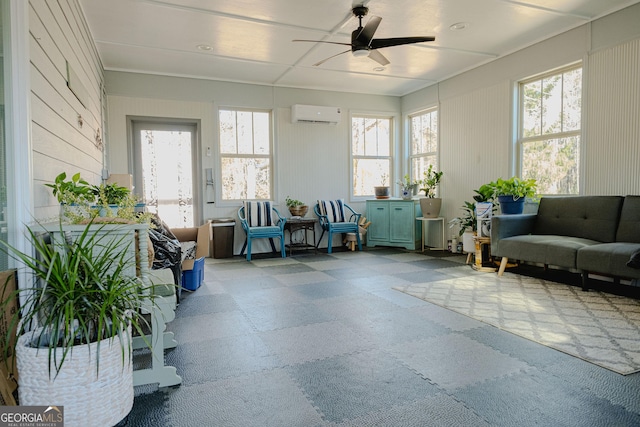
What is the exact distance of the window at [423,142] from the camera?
268 inches

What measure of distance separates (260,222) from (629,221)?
464 cm

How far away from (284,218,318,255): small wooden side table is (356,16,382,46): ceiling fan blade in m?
3.18

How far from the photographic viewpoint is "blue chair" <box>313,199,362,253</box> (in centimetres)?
648

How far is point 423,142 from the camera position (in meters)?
7.07

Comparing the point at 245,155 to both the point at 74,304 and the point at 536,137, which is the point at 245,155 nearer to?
the point at 536,137

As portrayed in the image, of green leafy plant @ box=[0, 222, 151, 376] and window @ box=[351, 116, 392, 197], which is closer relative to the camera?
green leafy plant @ box=[0, 222, 151, 376]

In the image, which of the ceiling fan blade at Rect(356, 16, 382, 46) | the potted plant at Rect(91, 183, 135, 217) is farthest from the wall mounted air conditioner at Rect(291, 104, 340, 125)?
the potted plant at Rect(91, 183, 135, 217)

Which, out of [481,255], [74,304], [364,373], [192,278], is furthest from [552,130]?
[74,304]

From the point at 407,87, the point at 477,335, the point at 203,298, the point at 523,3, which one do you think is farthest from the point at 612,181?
the point at 203,298

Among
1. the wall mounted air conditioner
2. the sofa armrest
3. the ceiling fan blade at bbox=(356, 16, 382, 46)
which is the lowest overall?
the sofa armrest

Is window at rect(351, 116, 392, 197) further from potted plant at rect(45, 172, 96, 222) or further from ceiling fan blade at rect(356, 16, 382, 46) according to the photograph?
potted plant at rect(45, 172, 96, 222)

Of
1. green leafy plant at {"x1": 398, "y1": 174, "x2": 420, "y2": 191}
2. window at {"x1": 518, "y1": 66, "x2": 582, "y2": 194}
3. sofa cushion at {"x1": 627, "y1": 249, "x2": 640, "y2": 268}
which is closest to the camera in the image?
sofa cushion at {"x1": 627, "y1": 249, "x2": 640, "y2": 268}

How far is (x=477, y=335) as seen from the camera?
266 cm

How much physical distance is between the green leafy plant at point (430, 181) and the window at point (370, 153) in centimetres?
88
